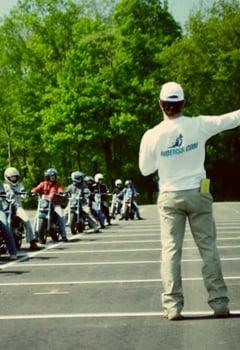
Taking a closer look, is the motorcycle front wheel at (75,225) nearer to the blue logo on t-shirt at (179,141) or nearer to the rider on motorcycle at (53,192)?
the rider on motorcycle at (53,192)

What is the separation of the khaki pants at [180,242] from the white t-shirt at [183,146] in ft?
0.38

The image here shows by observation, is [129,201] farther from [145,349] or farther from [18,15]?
[18,15]

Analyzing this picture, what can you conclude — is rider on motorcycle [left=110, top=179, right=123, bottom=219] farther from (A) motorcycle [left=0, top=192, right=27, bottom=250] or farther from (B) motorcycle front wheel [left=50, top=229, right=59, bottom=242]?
(A) motorcycle [left=0, top=192, right=27, bottom=250]

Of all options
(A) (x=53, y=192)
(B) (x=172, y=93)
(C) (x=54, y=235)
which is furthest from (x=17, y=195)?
(B) (x=172, y=93)

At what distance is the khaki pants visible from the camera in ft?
24.3

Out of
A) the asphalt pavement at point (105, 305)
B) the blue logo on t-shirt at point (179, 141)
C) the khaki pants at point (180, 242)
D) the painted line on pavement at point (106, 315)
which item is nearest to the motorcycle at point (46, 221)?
the asphalt pavement at point (105, 305)

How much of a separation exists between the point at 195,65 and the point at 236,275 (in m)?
51.0

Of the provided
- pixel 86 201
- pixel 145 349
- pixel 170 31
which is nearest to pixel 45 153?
pixel 170 31

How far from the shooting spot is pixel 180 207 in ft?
24.4

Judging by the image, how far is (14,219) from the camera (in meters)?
16.7

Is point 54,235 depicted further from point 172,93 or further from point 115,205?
point 115,205

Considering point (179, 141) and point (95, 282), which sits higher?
point (179, 141)

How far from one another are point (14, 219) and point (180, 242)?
9.55m

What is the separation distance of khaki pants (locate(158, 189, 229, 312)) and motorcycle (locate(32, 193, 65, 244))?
446 inches
